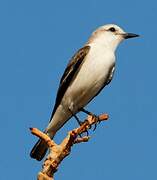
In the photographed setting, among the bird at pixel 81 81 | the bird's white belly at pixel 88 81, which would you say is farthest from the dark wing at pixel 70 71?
the bird's white belly at pixel 88 81

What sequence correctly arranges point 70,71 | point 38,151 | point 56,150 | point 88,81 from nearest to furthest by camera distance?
point 56,150 → point 38,151 → point 88,81 → point 70,71

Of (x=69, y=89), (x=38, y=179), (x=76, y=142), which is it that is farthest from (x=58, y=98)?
(x=38, y=179)

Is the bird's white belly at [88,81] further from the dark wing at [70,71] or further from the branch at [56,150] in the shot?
the branch at [56,150]

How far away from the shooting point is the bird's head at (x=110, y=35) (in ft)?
39.9

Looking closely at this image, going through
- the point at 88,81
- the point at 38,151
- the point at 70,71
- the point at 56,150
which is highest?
the point at 70,71

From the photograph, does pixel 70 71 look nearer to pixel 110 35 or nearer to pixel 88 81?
pixel 88 81

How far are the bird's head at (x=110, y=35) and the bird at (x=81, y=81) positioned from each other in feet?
0.97

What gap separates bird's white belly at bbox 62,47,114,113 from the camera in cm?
→ 1125

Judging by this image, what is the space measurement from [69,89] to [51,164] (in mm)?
3803

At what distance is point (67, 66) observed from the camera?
463 inches

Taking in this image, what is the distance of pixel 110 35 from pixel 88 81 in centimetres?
156

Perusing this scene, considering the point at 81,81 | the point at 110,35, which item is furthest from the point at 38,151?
the point at 110,35

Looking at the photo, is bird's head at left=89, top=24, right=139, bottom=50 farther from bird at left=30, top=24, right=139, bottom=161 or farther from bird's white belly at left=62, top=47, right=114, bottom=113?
bird's white belly at left=62, top=47, right=114, bottom=113

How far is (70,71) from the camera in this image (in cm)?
1161
